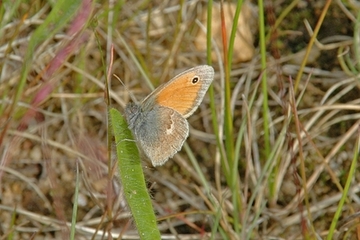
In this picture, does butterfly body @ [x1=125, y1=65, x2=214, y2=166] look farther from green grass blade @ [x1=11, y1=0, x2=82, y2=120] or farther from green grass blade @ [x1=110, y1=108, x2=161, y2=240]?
green grass blade @ [x1=11, y1=0, x2=82, y2=120]

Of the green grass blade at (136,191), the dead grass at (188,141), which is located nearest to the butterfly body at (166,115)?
the green grass blade at (136,191)

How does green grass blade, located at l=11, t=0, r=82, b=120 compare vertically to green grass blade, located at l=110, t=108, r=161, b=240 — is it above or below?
above

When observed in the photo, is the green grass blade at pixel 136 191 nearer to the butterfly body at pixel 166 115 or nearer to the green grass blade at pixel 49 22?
the butterfly body at pixel 166 115

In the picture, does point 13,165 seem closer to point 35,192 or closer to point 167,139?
point 35,192

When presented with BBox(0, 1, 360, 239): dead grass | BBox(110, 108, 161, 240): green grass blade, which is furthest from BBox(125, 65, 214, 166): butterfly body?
BBox(0, 1, 360, 239): dead grass

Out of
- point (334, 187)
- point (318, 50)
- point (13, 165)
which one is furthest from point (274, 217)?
point (13, 165)
